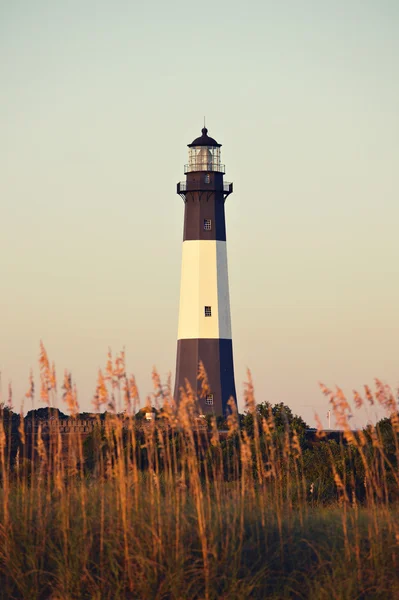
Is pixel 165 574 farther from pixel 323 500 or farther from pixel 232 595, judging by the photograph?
pixel 323 500

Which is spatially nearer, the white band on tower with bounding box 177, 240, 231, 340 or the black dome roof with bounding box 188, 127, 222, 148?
the white band on tower with bounding box 177, 240, 231, 340

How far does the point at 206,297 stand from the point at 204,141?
915 centimetres

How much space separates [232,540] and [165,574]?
0.78 meters

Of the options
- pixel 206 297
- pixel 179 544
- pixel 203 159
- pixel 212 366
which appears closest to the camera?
pixel 179 544

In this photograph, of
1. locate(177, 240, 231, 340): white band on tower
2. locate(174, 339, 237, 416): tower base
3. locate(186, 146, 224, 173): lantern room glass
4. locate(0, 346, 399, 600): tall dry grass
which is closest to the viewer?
locate(0, 346, 399, 600): tall dry grass

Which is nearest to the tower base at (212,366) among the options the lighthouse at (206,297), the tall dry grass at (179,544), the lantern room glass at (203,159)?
the lighthouse at (206,297)

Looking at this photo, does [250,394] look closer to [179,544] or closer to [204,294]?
[179,544]

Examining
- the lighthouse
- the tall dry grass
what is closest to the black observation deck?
the lighthouse

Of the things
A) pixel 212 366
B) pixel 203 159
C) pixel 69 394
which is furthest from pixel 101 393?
pixel 203 159

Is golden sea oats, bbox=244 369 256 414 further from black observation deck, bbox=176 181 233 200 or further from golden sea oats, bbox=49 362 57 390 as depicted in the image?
black observation deck, bbox=176 181 233 200

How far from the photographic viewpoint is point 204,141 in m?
53.2

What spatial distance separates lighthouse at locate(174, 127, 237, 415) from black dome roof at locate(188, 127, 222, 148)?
6.42 ft

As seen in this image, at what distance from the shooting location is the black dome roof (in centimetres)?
5316

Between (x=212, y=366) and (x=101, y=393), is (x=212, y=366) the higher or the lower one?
the higher one
